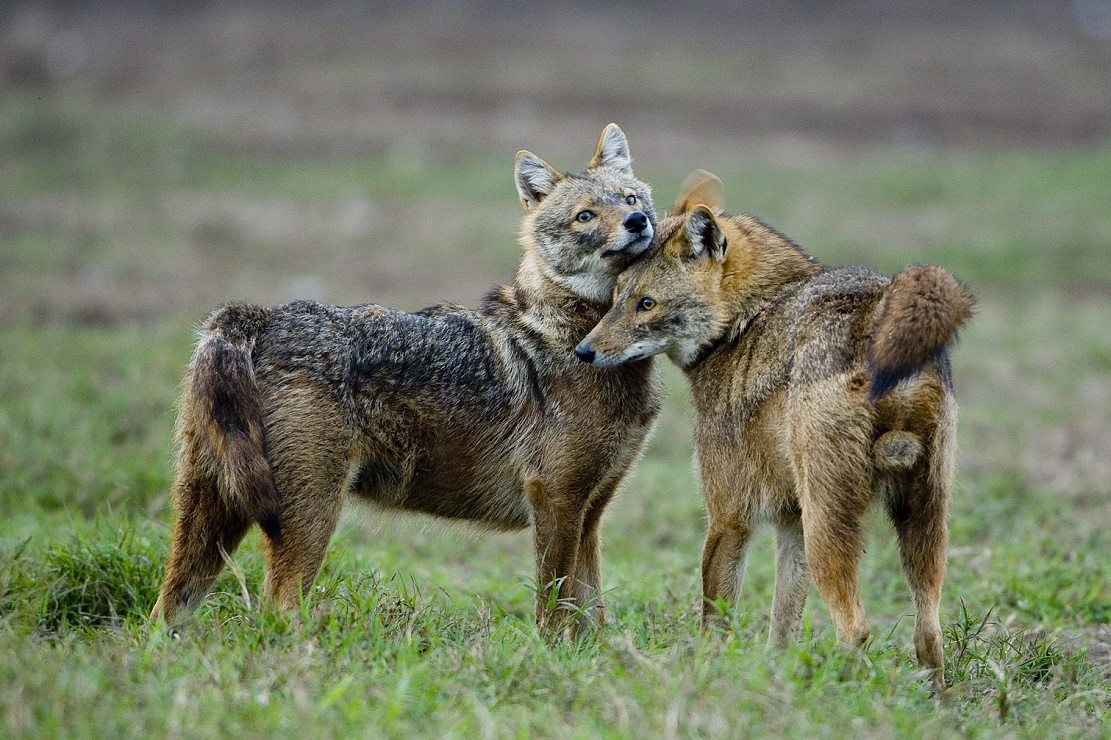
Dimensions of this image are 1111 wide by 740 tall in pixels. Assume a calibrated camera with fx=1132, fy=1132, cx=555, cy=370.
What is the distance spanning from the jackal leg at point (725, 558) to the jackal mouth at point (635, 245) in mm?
1518

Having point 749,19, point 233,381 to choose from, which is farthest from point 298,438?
point 749,19

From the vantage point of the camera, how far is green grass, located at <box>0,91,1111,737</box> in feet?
13.0

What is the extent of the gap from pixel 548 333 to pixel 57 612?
275cm

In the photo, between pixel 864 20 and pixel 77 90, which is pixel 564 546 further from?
pixel 864 20

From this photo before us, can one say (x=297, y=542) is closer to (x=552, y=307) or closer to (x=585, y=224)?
(x=552, y=307)

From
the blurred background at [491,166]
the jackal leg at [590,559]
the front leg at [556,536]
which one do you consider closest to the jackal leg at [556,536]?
the front leg at [556,536]

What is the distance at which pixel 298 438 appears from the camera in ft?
16.7

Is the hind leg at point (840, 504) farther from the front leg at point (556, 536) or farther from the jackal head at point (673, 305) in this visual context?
the front leg at point (556, 536)

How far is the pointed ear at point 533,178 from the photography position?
6.64m

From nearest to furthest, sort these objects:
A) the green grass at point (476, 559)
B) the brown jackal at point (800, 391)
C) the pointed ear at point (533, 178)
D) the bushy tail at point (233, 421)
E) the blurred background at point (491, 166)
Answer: the green grass at point (476, 559)
the brown jackal at point (800, 391)
the bushy tail at point (233, 421)
the pointed ear at point (533, 178)
the blurred background at point (491, 166)

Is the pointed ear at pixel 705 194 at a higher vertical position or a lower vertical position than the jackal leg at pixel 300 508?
higher

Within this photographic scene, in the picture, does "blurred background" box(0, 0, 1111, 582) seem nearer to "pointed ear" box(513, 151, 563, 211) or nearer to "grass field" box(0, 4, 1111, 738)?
"grass field" box(0, 4, 1111, 738)

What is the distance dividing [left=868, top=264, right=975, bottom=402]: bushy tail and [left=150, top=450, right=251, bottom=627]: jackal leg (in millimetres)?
2911

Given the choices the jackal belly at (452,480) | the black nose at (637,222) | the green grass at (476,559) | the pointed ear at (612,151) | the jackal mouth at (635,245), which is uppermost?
the pointed ear at (612,151)
